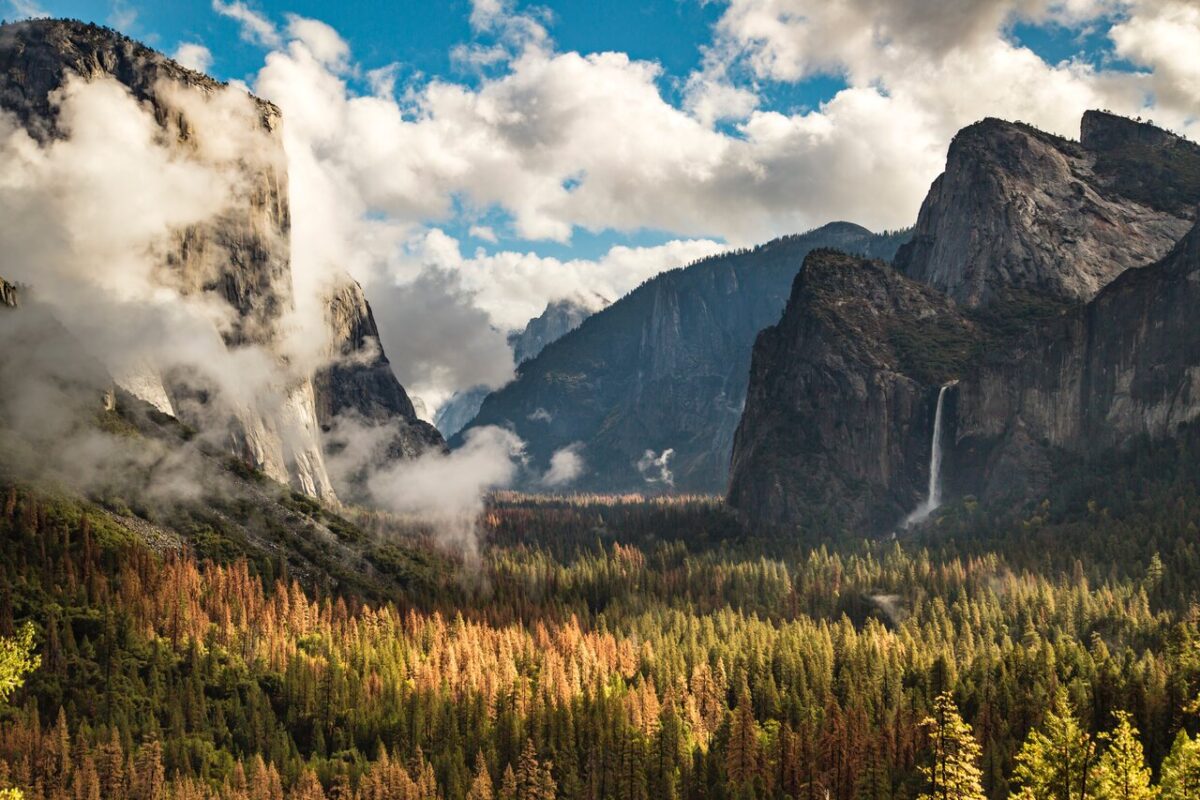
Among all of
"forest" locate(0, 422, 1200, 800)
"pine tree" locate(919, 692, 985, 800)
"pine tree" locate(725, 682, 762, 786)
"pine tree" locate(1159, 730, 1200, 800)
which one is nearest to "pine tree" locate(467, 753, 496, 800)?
"forest" locate(0, 422, 1200, 800)

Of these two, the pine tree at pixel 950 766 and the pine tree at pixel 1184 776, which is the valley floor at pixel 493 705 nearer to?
the pine tree at pixel 1184 776

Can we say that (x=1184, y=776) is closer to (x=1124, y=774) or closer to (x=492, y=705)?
(x=1124, y=774)

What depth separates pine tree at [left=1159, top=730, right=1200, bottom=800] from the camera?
7031 cm

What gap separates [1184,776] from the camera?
7169cm

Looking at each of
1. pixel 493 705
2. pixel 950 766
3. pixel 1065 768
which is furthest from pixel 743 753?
pixel 950 766

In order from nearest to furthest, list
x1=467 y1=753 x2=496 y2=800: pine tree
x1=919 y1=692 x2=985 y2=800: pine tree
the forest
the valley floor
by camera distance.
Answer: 1. x1=919 y1=692 x2=985 y2=800: pine tree
2. x1=467 y1=753 x2=496 y2=800: pine tree
3. the forest
4. the valley floor

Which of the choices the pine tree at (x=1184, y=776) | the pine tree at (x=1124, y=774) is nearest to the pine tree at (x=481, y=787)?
the pine tree at (x=1124, y=774)

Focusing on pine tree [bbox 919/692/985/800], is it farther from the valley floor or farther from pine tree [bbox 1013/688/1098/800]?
the valley floor

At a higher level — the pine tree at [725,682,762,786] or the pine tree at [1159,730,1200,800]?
the pine tree at [1159,730,1200,800]

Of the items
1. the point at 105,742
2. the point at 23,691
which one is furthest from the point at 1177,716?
the point at 23,691

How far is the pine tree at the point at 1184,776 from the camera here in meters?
70.3

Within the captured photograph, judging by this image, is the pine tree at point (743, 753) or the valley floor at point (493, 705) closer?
the valley floor at point (493, 705)

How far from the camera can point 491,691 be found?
17362 cm

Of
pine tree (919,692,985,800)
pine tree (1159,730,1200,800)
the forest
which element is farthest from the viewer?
the forest
